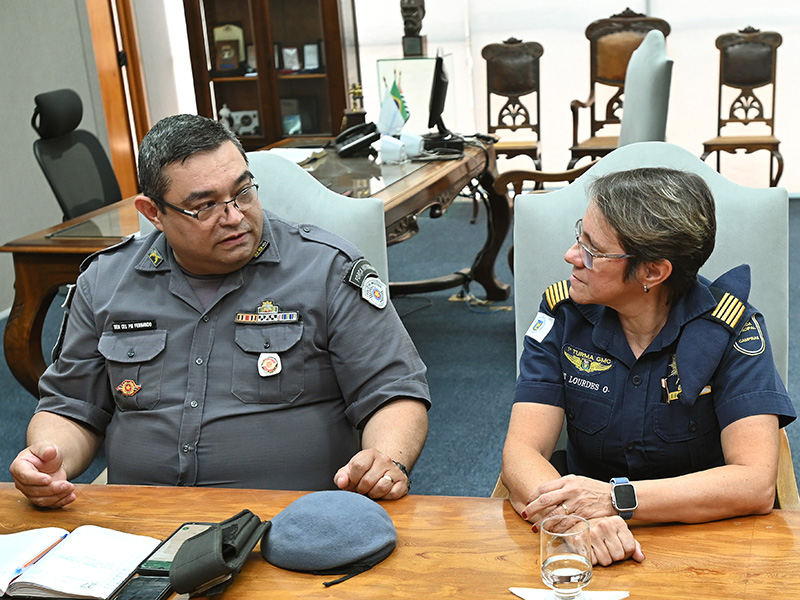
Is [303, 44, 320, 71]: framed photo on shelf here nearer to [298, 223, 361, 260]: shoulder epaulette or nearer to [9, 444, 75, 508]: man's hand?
[298, 223, 361, 260]: shoulder epaulette

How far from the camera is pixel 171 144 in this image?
170 cm

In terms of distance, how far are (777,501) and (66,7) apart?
5142mm

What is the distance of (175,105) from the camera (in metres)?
6.88

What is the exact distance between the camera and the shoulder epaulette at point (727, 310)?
4.77ft

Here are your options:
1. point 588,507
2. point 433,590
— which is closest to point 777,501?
point 588,507

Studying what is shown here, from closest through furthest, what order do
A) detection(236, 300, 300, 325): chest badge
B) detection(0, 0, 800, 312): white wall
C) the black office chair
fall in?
detection(236, 300, 300, 325): chest badge
the black office chair
detection(0, 0, 800, 312): white wall

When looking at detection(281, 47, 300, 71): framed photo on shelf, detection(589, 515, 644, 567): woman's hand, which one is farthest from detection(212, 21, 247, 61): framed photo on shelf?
detection(589, 515, 644, 567): woman's hand

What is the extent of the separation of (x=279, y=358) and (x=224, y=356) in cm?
11

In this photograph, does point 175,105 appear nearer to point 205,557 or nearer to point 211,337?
point 211,337

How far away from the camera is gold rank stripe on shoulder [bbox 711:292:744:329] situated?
1454mm

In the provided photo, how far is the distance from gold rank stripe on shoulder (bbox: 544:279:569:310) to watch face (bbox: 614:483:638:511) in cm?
43

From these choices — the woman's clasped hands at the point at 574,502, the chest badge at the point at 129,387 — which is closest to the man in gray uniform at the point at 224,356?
the chest badge at the point at 129,387

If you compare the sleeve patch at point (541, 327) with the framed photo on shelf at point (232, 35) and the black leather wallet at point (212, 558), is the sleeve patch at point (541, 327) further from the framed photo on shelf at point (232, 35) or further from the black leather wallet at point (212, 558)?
the framed photo on shelf at point (232, 35)

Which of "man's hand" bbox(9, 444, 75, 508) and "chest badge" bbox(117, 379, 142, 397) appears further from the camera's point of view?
"chest badge" bbox(117, 379, 142, 397)
